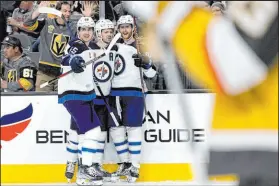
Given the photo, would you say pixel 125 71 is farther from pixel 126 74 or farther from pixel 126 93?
pixel 126 93

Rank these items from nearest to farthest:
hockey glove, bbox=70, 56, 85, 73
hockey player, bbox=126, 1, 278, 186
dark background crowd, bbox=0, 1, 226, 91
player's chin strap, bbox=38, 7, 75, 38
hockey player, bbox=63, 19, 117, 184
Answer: hockey player, bbox=126, 1, 278, 186 < hockey glove, bbox=70, 56, 85, 73 < hockey player, bbox=63, 19, 117, 184 < dark background crowd, bbox=0, 1, 226, 91 < player's chin strap, bbox=38, 7, 75, 38

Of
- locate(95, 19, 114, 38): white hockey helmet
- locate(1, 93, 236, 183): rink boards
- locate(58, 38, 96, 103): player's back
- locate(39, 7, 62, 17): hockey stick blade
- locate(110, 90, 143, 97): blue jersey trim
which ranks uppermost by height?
locate(39, 7, 62, 17): hockey stick blade

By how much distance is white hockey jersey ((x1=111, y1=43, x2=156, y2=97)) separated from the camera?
6059mm

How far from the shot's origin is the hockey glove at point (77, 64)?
5770 mm

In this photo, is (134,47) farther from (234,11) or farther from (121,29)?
(234,11)

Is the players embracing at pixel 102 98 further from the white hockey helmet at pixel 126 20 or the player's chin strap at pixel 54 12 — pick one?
the player's chin strap at pixel 54 12

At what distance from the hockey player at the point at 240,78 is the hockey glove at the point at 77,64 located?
413cm

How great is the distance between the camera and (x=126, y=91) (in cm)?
611

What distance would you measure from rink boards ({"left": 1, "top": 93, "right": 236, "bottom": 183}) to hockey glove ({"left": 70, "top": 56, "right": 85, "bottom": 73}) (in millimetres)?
413

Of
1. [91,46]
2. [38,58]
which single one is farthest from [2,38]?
[91,46]

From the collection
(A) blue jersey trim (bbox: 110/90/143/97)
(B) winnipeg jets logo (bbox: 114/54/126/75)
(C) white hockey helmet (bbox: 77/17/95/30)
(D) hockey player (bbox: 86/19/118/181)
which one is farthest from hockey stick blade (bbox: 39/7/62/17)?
(A) blue jersey trim (bbox: 110/90/143/97)

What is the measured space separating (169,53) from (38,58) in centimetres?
457

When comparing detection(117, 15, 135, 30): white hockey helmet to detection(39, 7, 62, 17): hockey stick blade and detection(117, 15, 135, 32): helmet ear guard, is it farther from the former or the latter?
detection(39, 7, 62, 17): hockey stick blade

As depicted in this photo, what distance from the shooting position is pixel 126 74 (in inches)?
240
